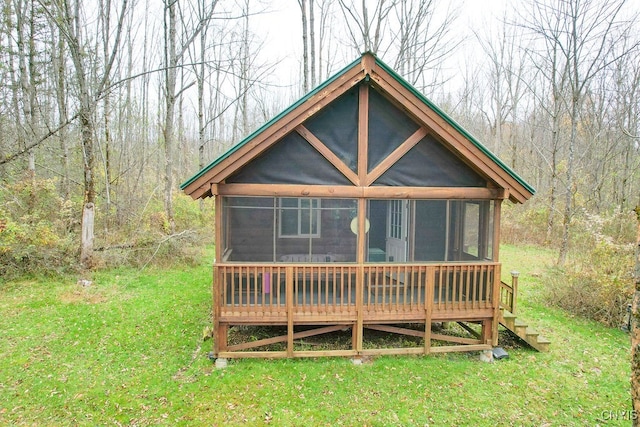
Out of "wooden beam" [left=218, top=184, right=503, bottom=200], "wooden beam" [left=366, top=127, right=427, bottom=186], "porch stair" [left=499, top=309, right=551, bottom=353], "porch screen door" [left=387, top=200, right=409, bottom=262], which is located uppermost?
"wooden beam" [left=366, top=127, right=427, bottom=186]

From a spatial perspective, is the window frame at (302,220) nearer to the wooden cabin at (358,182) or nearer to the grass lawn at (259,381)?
the wooden cabin at (358,182)

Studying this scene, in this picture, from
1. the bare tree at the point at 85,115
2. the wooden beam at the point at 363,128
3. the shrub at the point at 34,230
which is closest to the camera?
the wooden beam at the point at 363,128

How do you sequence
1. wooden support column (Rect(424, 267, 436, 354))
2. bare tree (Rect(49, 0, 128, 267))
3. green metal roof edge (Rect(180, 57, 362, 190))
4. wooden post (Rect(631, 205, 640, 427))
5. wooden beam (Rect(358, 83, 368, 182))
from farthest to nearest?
bare tree (Rect(49, 0, 128, 267)) → wooden support column (Rect(424, 267, 436, 354)) → wooden beam (Rect(358, 83, 368, 182)) → green metal roof edge (Rect(180, 57, 362, 190)) → wooden post (Rect(631, 205, 640, 427))

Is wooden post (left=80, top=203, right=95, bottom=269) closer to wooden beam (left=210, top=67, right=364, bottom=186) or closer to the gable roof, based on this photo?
the gable roof

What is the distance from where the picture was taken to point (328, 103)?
6102 mm

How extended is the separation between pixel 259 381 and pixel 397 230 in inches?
208

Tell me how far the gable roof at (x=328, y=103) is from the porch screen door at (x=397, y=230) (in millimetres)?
2986

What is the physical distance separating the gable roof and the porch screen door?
299 centimetres

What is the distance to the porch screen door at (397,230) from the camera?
913 cm

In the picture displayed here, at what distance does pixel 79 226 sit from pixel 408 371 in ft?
38.2

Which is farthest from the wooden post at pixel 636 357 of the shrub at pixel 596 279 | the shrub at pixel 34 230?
the shrub at pixel 34 230

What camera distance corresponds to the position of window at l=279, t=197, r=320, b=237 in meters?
9.60

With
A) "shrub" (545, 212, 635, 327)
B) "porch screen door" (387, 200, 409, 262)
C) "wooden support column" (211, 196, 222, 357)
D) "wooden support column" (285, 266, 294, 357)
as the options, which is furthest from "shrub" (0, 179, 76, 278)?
"shrub" (545, 212, 635, 327)

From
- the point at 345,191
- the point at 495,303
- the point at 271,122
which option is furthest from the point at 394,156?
the point at 495,303
